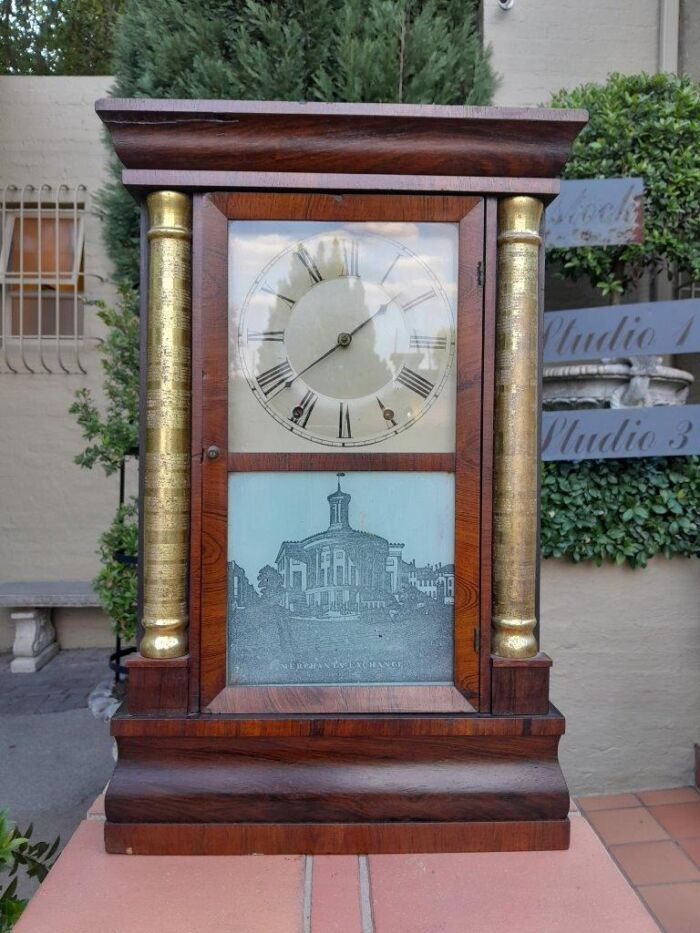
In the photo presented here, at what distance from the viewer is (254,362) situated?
1423mm

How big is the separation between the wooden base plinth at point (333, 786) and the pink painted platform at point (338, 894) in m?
0.04

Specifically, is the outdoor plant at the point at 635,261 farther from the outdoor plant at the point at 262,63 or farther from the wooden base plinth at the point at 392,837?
the wooden base plinth at the point at 392,837

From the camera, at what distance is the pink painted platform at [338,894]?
1.16 metres

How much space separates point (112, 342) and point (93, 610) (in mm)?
2775

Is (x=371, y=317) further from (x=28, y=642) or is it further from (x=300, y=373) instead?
(x=28, y=642)

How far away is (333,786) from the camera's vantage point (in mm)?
1376

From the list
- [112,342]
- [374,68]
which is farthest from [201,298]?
[374,68]

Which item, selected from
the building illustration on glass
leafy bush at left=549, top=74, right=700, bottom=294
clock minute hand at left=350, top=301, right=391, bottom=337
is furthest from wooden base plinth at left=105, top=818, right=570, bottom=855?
leafy bush at left=549, top=74, right=700, bottom=294

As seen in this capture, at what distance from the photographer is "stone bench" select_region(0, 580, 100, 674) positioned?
4.44m

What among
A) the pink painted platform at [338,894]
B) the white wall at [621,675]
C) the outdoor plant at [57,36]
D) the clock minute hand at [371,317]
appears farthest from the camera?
the outdoor plant at [57,36]

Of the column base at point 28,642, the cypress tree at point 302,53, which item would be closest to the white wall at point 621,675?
the cypress tree at point 302,53

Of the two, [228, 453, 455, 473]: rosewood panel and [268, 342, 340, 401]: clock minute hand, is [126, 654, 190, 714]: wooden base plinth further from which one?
[268, 342, 340, 401]: clock minute hand

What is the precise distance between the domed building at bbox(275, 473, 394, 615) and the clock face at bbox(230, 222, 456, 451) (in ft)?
0.54

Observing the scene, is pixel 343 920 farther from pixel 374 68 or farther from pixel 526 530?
pixel 374 68
